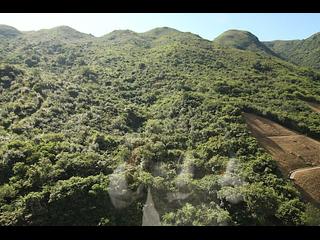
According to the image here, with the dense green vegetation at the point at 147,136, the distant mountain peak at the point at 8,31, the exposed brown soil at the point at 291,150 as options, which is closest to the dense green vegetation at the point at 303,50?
the dense green vegetation at the point at 147,136

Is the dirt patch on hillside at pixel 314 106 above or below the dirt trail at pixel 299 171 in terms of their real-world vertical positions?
above

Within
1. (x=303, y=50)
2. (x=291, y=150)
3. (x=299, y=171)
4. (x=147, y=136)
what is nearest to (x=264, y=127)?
(x=291, y=150)

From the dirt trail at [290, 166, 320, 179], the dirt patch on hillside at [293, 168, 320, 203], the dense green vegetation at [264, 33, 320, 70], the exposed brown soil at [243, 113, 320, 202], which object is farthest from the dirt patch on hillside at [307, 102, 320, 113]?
the dense green vegetation at [264, 33, 320, 70]

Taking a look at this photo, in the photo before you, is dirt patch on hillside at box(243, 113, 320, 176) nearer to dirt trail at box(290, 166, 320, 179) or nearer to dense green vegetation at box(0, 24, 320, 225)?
dirt trail at box(290, 166, 320, 179)

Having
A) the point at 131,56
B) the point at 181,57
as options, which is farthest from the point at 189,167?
the point at 131,56

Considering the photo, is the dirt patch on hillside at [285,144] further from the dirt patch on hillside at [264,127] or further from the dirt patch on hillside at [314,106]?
A: the dirt patch on hillside at [314,106]

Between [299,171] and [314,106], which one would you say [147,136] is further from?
[314,106]
